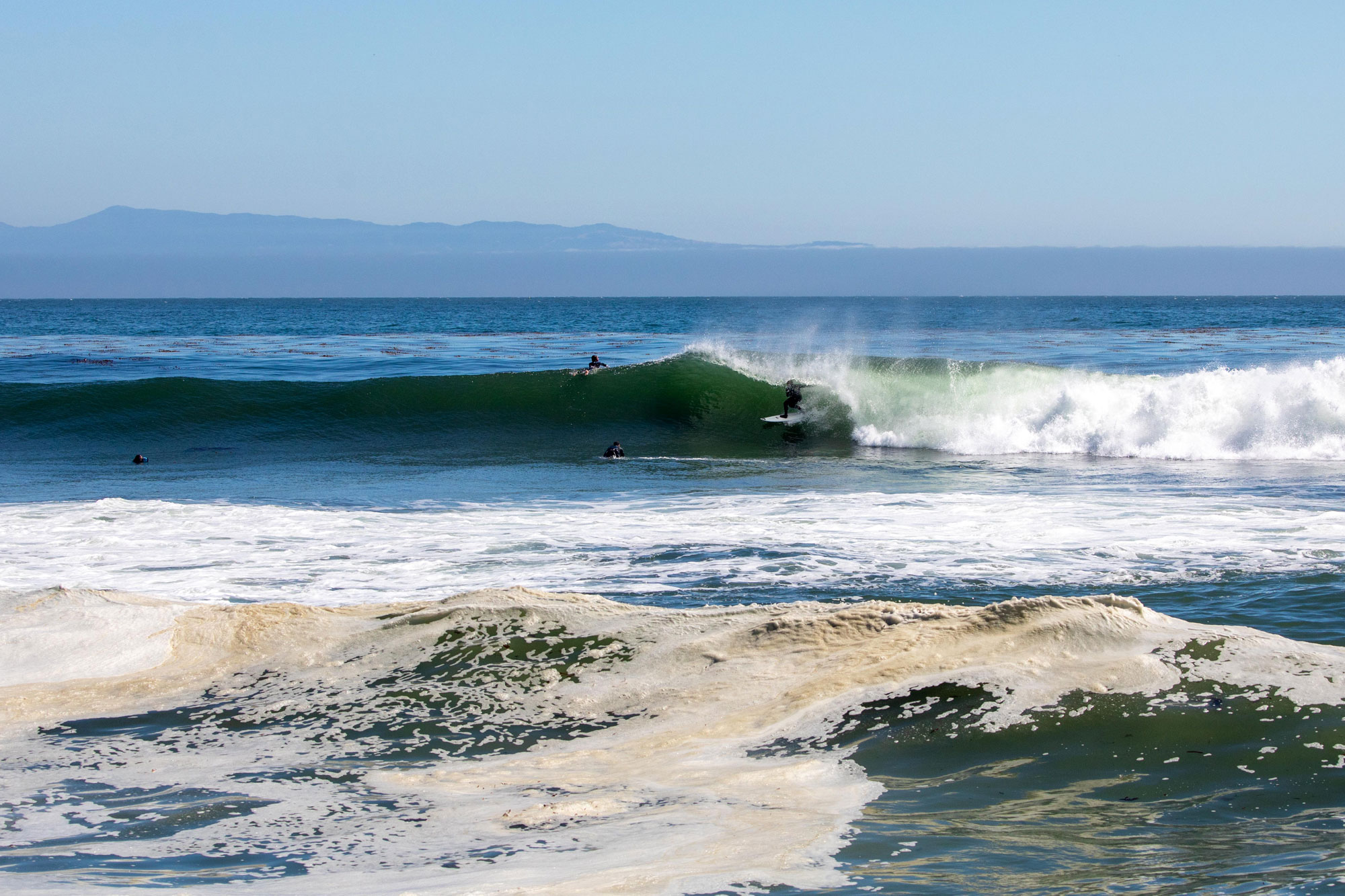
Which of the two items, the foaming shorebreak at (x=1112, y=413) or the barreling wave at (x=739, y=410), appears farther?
the barreling wave at (x=739, y=410)

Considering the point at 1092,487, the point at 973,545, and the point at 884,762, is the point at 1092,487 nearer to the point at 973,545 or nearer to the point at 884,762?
the point at 973,545

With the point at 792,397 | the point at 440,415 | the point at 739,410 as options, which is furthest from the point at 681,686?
the point at 440,415

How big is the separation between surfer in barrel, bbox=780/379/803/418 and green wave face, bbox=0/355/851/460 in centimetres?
39

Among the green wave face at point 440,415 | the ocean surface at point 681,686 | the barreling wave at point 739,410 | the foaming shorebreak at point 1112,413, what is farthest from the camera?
the green wave face at point 440,415

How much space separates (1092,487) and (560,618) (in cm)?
885

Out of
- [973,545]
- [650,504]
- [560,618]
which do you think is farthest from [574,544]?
[560,618]

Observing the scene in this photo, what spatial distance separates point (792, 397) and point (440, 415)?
711 centimetres

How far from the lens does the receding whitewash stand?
309 inches

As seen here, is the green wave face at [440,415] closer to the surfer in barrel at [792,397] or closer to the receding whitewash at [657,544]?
the surfer in barrel at [792,397]

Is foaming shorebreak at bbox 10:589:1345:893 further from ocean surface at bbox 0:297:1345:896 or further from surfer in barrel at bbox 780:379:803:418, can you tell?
surfer in barrel at bbox 780:379:803:418

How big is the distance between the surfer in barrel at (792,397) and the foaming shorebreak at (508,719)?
16.1 metres

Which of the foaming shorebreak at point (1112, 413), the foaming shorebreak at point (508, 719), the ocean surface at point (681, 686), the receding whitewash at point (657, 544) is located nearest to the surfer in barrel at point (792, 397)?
the foaming shorebreak at point (1112, 413)

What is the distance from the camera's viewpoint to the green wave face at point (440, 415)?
1961cm

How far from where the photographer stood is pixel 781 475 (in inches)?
567
